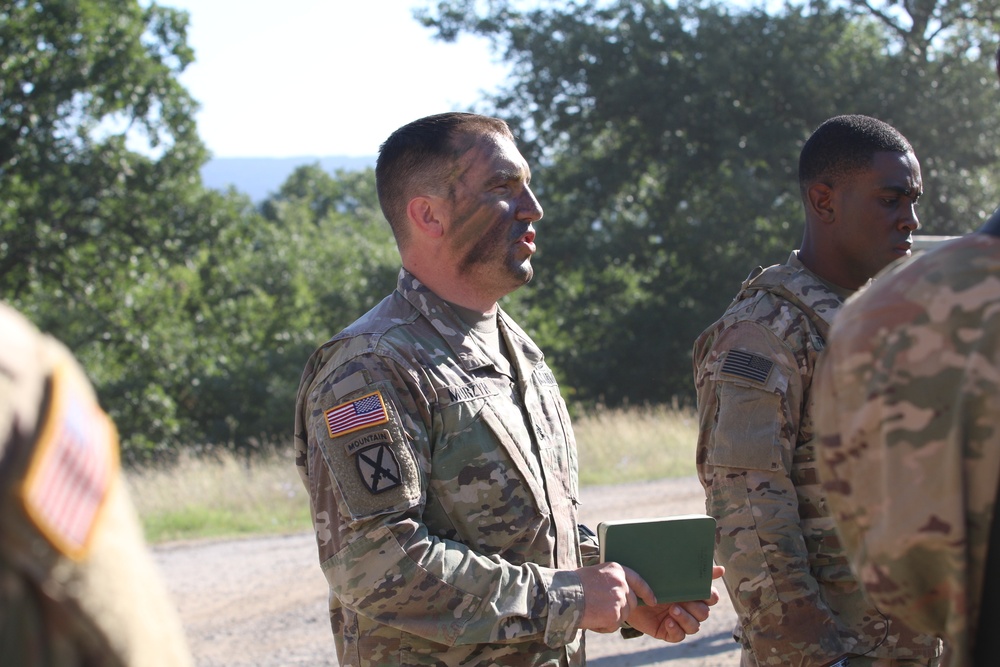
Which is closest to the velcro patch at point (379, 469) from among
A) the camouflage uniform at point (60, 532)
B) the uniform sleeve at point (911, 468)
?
the uniform sleeve at point (911, 468)

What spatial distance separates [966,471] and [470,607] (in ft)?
4.33

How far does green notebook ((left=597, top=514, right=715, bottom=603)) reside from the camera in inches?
105

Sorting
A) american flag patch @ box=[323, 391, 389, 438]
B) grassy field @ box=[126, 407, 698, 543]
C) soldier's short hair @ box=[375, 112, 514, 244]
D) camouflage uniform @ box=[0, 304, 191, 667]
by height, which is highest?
soldier's short hair @ box=[375, 112, 514, 244]

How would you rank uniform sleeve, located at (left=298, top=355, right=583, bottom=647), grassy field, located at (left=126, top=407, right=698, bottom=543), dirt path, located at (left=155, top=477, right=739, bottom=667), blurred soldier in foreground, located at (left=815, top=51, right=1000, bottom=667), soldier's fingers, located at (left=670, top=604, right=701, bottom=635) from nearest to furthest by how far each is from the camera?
blurred soldier in foreground, located at (left=815, top=51, right=1000, bottom=667), uniform sleeve, located at (left=298, top=355, right=583, bottom=647), soldier's fingers, located at (left=670, top=604, right=701, bottom=635), dirt path, located at (left=155, top=477, right=739, bottom=667), grassy field, located at (left=126, top=407, right=698, bottom=543)

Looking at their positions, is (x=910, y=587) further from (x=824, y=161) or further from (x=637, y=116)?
(x=637, y=116)

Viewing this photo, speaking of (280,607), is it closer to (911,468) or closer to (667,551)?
(667,551)

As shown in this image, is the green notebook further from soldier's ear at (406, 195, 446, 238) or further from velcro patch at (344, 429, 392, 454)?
soldier's ear at (406, 195, 446, 238)

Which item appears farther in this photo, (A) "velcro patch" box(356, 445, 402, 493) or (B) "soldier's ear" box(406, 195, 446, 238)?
(B) "soldier's ear" box(406, 195, 446, 238)

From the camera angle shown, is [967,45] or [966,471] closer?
[966,471]

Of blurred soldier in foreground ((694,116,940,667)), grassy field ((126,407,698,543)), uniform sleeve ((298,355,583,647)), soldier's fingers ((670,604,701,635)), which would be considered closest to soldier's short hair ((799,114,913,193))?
blurred soldier in foreground ((694,116,940,667))

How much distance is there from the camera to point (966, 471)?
59.4 inches

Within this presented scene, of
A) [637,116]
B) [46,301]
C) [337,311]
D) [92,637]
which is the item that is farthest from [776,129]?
[92,637]

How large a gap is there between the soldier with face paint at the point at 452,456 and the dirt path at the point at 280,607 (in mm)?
3400

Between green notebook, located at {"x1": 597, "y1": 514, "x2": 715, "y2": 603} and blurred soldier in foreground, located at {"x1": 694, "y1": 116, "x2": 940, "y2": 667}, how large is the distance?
286mm
